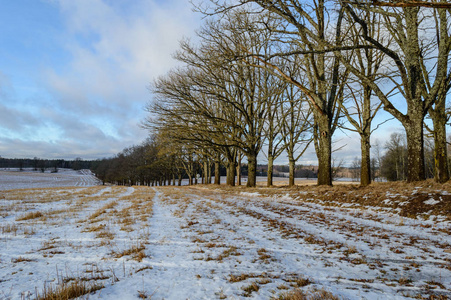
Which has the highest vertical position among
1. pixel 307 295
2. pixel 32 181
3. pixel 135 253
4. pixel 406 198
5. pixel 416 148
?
Result: pixel 416 148

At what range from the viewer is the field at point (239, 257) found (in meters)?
2.59

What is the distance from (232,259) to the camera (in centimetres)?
356

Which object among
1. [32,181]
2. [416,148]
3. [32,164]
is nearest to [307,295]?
[416,148]

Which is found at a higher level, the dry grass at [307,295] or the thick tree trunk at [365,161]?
the thick tree trunk at [365,161]

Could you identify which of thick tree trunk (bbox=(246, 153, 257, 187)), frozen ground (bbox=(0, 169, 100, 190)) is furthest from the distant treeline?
thick tree trunk (bbox=(246, 153, 257, 187))

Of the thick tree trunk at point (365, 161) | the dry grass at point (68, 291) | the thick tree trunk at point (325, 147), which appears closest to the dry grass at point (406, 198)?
the thick tree trunk at point (325, 147)

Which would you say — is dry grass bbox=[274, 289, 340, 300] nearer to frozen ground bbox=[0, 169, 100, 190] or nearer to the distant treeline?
frozen ground bbox=[0, 169, 100, 190]

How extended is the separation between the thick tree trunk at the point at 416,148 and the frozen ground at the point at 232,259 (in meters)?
3.79

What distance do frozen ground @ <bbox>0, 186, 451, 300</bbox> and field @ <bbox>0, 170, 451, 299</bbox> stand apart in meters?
0.02

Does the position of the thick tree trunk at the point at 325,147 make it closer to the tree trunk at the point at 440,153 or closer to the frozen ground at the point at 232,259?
the tree trunk at the point at 440,153

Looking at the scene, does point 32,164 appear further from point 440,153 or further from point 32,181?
point 440,153

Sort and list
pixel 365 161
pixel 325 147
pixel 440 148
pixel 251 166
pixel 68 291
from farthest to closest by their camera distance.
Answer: pixel 251 166
pixel 365 161
pixel 325 147
pixel 440 148
pixel 68 291

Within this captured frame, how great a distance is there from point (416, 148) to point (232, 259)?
9.10 metres

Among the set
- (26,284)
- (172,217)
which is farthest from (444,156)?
(26,284)
